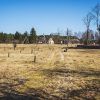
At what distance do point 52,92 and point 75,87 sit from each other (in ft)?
5.90

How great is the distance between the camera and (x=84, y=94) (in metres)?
Result: 12.2

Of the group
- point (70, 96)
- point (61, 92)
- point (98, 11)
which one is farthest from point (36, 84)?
point (98, 11)

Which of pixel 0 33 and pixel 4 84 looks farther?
pixel 0 33

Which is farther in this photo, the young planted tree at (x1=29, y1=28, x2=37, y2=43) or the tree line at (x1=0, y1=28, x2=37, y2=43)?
the young planted tree at (x1=29, y1=28, x2=37, y2=43)

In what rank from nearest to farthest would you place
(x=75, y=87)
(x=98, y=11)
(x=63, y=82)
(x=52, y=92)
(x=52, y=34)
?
(x=52, y=92)
(x=75, y=87)
(x=63, y=82)
(x=98, y=11)
(x=52, y=34)

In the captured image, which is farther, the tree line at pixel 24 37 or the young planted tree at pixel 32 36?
the young planted tree at pixel 32 36

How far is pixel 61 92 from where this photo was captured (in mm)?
12633

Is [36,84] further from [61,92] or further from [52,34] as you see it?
[52,34]

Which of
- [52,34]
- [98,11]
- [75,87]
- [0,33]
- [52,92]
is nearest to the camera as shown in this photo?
[52,92]

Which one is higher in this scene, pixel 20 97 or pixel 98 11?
pixel 98 11

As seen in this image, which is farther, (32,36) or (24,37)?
(24,37)

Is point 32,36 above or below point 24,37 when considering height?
above

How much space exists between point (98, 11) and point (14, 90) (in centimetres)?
7696

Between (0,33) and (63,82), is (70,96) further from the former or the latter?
(0,33)
